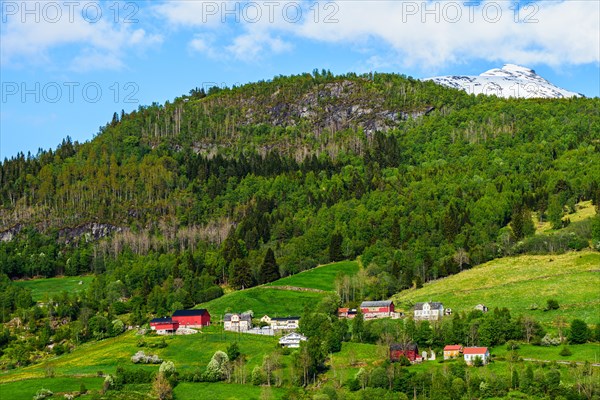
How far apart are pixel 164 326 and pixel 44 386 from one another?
33.2 m

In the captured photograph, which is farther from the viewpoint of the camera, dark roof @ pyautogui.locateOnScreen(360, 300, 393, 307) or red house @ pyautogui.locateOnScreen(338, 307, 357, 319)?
red house @ pyautogui.locateOnScreen(338, 307, 357, 319)

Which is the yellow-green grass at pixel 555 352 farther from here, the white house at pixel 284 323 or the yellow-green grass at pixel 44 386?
the yellow-green grass at pixel 44 386

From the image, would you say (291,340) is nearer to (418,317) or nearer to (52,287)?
(418,317)

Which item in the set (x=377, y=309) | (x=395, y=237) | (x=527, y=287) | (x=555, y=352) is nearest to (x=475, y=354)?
(x=555, y=352)

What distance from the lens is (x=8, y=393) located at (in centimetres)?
10031

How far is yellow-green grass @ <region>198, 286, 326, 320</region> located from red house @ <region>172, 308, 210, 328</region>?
5042mm

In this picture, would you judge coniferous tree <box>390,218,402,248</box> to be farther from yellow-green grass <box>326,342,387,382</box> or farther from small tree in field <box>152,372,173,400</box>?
small tree in field <box>152,372,173,400</box>

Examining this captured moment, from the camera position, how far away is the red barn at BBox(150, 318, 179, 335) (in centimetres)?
13275

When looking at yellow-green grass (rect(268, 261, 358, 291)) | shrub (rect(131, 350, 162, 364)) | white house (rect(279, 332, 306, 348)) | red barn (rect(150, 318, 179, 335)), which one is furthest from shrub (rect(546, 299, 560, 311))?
red barn (rect(150, 318, 179, 335))

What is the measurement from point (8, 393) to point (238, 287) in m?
71.5

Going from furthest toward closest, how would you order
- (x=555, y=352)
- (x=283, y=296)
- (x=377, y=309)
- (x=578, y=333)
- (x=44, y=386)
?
(x=283, y=296), (x=377, y=309), (x=578, y=333), (x=555, y=352), (x=44, y=386)

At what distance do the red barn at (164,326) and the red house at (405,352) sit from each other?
1643 inches

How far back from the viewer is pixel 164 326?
133500 millimetres

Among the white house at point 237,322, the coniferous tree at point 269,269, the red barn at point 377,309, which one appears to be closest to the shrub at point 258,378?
the white house at point 237,322
